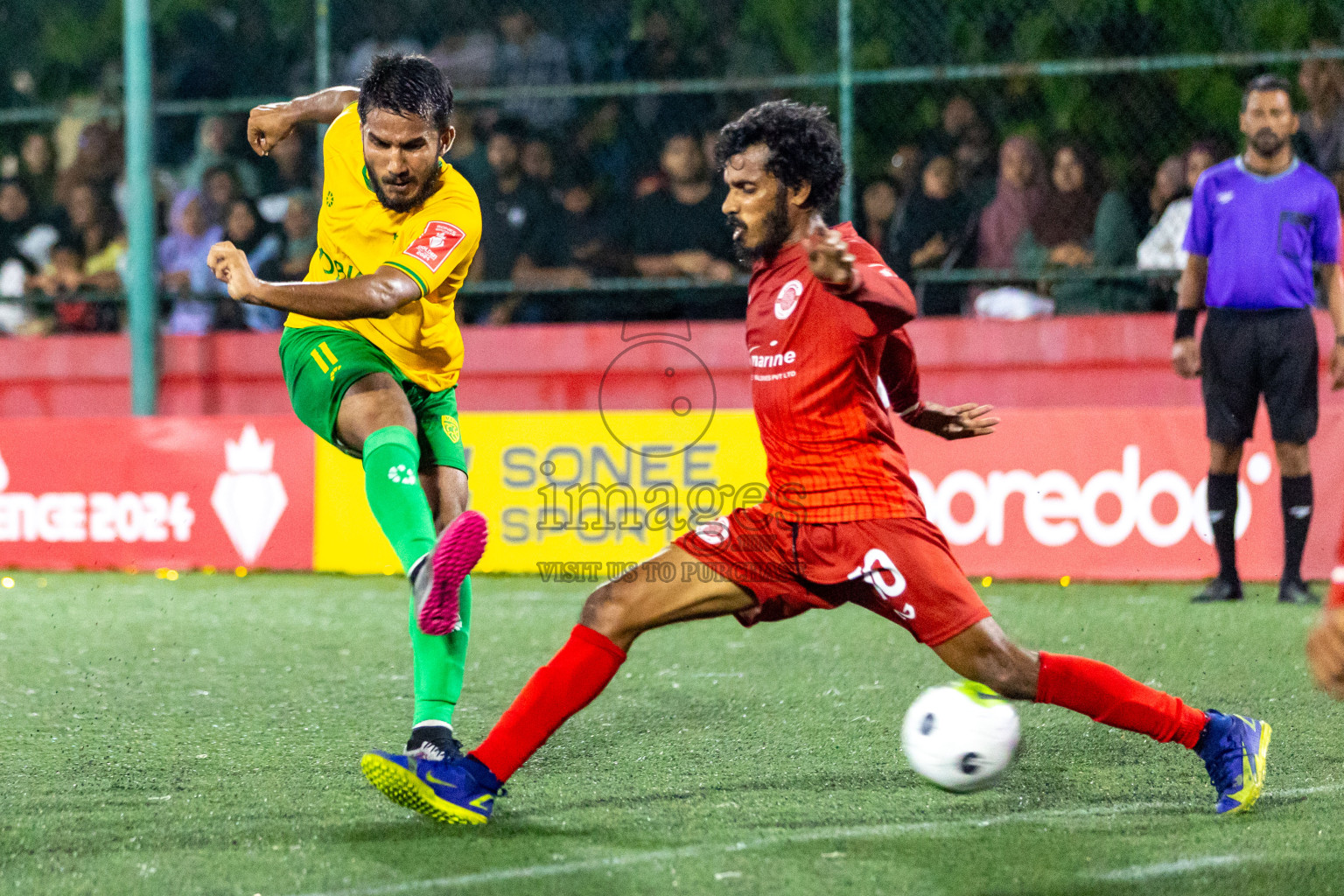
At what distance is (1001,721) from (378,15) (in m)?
9.31

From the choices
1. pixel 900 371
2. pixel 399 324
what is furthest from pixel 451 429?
pixel 900 371

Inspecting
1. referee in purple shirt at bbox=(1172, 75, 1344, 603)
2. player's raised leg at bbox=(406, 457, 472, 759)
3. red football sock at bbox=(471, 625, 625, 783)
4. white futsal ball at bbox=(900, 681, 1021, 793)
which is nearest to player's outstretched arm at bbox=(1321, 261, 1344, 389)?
referee in purple shirt at bbox=(1172, 75, 1344, 603)

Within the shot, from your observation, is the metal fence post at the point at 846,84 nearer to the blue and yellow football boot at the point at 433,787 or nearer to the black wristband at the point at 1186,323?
the black wristband at the point at 1186,323

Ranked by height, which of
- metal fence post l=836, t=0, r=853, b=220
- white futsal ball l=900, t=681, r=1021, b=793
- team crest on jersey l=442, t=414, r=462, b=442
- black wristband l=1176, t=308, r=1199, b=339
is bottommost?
white futsal ball l=900, t=681, r=1021, b=793

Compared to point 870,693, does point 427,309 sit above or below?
above

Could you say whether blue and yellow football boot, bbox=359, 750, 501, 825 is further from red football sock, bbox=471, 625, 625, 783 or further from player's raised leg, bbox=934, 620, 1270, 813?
player's raised leg, bbox=934, 620, 1270, 813

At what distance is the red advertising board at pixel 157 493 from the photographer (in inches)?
362

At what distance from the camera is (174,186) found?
37.6 feet

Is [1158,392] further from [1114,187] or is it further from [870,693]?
[870,693]

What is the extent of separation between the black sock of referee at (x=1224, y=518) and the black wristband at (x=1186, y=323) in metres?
0.69

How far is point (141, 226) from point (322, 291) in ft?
23.6

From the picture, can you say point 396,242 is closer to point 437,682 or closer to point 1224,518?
point 437,682

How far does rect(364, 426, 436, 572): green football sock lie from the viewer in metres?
3.91

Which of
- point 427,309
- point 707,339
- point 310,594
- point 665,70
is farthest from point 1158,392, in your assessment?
point 427,309
